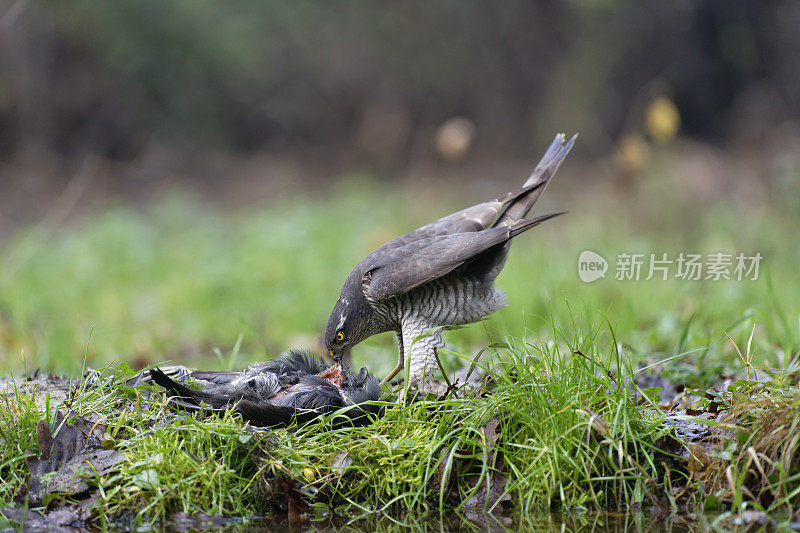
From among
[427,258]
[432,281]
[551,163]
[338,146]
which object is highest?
[338,146]

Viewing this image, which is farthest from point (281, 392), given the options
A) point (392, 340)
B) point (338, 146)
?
point (338, 146)

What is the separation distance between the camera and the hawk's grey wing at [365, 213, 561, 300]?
12.6 feet

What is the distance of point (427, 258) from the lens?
12.8 feet

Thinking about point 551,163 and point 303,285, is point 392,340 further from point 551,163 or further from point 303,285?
point 551,163

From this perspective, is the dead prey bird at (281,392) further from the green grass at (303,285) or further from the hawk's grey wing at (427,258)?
the green grass at (303,285)

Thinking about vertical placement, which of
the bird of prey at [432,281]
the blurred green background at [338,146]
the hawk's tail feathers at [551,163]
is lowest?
the bird of prey at [432,281]

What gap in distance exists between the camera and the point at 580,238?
9.47 meters

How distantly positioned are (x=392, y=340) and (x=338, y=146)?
36.7 ft

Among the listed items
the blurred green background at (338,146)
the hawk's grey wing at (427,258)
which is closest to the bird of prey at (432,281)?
the hawk's grey wing at (427,258)

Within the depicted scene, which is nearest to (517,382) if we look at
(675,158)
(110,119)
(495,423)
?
(495,423)

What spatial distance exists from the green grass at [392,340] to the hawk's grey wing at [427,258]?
42 cm

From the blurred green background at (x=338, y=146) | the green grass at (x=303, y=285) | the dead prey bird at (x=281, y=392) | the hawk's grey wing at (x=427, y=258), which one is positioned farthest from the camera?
the blurred green background at (x=338, y=146)

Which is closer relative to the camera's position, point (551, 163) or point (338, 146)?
point (551, 163)

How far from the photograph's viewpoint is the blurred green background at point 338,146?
7746mm
